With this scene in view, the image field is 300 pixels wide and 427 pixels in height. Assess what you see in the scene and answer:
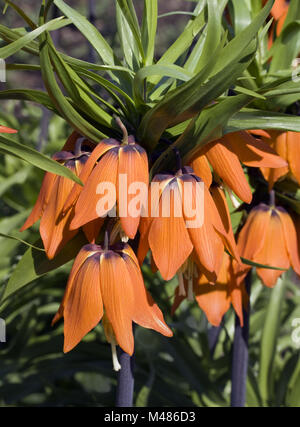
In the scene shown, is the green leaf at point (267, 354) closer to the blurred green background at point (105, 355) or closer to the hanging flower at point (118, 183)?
the blurred green background at point (105, 355)

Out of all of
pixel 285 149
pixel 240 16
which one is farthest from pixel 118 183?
pixel 240 16

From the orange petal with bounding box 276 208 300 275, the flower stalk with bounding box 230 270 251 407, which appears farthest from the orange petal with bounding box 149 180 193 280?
the flower stalk with bounding box 230 270 251 407

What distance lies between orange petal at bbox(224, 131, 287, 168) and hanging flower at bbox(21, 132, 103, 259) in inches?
8.1

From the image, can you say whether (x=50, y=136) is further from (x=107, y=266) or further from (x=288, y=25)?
(x=107, y=266)

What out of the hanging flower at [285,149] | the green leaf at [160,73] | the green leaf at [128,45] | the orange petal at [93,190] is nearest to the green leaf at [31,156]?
the orange petal at [93,190]

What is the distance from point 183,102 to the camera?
0.69 metres

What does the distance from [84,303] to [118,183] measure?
0.15 m

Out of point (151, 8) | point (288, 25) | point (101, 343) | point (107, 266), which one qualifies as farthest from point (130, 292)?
point (101, 343)

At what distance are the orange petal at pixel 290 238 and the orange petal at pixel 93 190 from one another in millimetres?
409

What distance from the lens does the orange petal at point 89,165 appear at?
0.75 meters

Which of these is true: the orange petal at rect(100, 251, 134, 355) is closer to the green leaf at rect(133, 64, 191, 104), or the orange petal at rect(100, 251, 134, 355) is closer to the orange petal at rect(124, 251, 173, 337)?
the orange petal at rect(124, 251, 173, 337)
